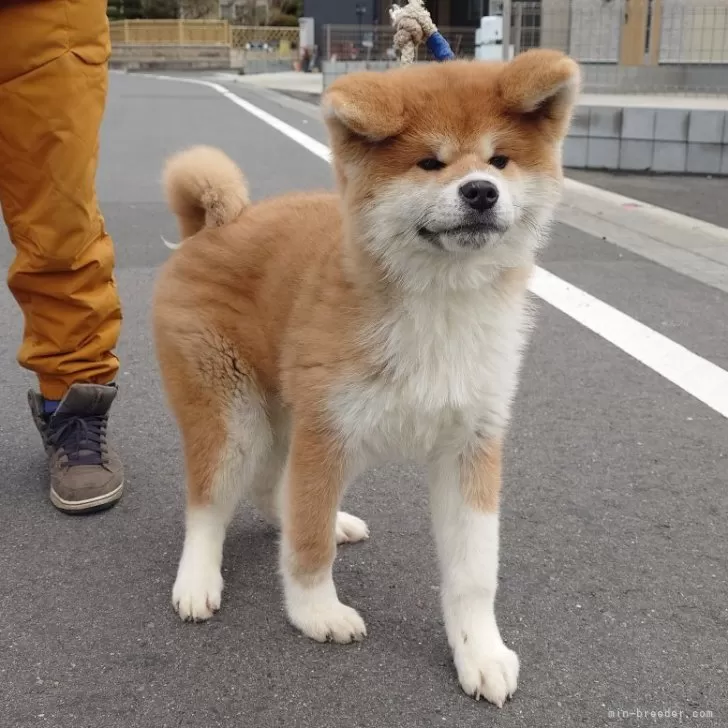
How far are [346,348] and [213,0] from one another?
211 feet

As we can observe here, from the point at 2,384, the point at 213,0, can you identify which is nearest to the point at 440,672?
the point at 2,384

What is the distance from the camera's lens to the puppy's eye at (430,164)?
1.93 meters

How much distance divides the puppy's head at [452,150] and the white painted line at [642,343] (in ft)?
6.50

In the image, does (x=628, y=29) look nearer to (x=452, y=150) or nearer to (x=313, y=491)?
(x=452, y=150)

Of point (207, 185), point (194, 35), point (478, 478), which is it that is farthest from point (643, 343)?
point (194, 35)

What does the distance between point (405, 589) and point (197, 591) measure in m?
0.56

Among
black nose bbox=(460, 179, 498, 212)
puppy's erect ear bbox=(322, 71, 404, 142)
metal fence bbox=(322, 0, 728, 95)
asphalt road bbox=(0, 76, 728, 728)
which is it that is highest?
metal fence bbox=(322, 0, 728, 95)

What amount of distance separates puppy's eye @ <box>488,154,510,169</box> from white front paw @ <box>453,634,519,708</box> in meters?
1.08

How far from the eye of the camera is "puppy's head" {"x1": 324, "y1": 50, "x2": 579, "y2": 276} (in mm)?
1882

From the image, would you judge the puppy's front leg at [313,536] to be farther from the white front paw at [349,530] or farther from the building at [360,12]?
the building at [360,12]

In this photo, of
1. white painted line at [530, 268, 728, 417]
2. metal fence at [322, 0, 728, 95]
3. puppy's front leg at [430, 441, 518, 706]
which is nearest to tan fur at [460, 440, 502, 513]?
puppy's front leg at [430, 441, 518, 706]

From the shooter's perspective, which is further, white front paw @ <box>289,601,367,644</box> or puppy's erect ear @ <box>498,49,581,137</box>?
white front paw @ <box>289,601,367,644</box>

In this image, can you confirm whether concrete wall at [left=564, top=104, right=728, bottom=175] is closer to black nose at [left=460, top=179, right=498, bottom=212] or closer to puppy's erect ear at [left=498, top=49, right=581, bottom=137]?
puppy's erect ear at [left=498, top=49, right=581, bottom=137]

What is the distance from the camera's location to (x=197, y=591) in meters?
2.39
